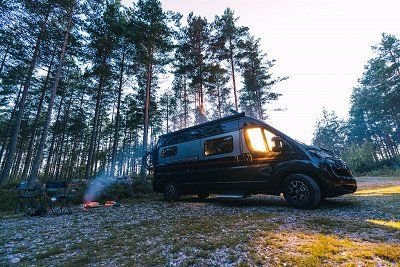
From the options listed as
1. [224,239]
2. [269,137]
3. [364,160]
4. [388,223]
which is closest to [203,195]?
[269,137]

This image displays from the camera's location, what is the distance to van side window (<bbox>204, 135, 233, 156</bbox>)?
27.1 feet

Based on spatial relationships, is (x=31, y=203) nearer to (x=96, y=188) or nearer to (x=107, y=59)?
(x=96, y=188)

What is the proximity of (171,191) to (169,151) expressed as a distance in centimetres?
194

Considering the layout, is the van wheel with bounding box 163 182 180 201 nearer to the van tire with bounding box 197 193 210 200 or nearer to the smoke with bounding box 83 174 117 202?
the van tire with bounding box 197 193 210 200

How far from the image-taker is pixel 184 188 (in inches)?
387

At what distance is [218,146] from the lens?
8633 millimetres

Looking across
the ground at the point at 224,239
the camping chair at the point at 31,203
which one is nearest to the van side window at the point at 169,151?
the ground at the point at 224,239

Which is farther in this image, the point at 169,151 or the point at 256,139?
the point at 169,151

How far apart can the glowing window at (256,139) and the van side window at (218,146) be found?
30.8 inches

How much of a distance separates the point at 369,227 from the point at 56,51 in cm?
2171

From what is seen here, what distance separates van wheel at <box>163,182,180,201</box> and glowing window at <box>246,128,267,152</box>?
446cm

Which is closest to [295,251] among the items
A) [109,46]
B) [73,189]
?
[73,189]

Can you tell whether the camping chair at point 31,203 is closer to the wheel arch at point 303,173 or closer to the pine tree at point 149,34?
the pine tree at point 149,34

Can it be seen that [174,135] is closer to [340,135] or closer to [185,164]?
[185,164]
